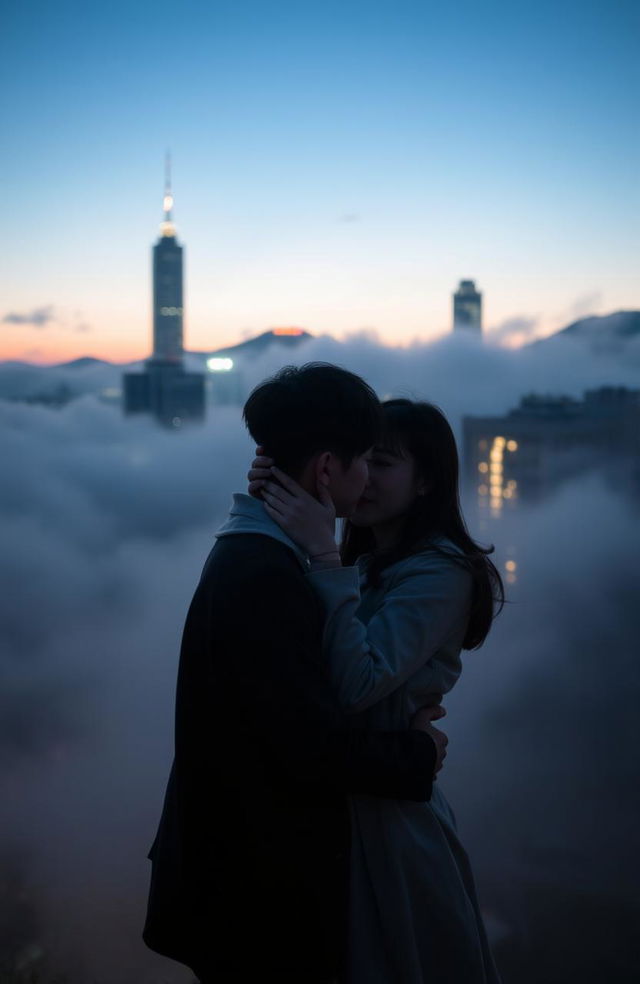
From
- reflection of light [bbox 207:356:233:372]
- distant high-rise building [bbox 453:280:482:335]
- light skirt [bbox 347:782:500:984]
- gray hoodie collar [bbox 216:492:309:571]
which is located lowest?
light skirt [bbox 347:782:500:984]

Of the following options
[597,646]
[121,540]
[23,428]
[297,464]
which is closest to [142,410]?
[121,540]

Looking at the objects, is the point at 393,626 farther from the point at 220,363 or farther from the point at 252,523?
the point at 220,363

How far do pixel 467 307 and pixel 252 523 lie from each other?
123 metres

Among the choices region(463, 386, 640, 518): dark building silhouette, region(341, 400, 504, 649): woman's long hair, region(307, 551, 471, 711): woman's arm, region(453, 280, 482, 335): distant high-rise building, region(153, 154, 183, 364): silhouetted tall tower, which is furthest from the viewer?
region(153, 154, 183, 364): silhouetted tall tower

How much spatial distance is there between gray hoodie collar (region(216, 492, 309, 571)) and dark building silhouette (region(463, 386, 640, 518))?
67734mm

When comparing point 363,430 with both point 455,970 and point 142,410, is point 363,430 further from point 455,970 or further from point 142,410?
point 142,410

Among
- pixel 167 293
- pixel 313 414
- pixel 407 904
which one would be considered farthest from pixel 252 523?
pixel 167 293

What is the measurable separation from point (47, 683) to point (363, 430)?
6895cm

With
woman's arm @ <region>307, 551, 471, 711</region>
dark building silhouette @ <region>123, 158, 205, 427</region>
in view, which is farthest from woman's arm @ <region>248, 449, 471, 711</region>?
dark building silhouette @ <region>123, 158, 205, 427</region>

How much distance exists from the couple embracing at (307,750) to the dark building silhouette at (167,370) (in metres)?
118

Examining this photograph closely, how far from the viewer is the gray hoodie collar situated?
5.32 ft

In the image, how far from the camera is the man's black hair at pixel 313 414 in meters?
1.62

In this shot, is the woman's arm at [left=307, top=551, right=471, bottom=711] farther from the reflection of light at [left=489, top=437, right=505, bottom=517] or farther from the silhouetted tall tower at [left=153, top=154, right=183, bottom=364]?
the silhouetted tall tower at [left=153, top=154, right=183, bottom=364]

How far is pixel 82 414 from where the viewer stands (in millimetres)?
101125
